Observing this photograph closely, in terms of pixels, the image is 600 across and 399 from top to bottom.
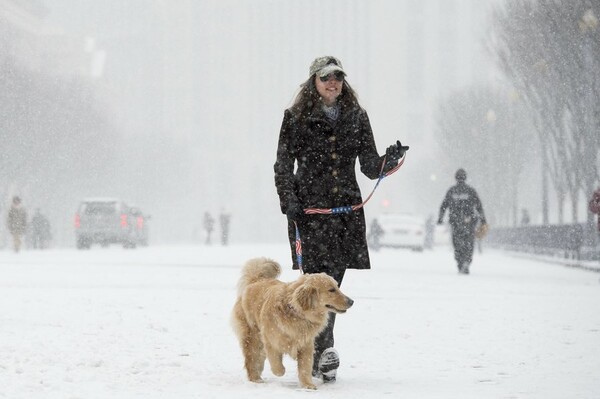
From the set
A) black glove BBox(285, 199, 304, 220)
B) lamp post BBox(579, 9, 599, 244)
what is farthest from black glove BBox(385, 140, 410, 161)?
lamp post BBox(579, 9, 599, 244)

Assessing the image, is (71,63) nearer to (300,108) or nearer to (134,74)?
(134,74)

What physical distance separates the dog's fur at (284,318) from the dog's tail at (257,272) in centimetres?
9

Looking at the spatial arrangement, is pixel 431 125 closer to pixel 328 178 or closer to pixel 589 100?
pixel 589 100

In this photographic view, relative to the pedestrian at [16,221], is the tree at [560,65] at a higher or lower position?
higher

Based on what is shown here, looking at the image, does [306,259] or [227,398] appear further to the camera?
[306,259]

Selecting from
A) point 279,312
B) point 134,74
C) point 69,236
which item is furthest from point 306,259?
point 134,74

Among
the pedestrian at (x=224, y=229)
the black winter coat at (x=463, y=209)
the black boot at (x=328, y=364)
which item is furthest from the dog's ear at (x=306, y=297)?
the pedestrian at (x=224, y=229)

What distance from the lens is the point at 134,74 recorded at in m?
148

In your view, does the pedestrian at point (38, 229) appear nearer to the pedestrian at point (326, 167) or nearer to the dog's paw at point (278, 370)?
the pedestrian at point (326, 167)

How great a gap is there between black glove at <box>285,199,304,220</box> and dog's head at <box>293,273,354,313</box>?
22.0 inches

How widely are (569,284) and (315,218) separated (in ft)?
35.5

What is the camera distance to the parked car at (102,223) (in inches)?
1286

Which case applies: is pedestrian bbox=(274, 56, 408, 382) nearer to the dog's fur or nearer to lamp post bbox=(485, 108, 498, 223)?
the dog's fur

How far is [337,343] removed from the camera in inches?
323
